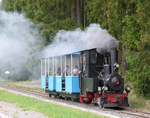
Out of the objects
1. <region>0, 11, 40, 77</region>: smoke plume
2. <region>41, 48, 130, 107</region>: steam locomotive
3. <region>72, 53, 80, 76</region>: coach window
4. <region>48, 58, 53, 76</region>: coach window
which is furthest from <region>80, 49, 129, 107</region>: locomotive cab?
<region>0, 11, 40, 77</region>: smoke plume

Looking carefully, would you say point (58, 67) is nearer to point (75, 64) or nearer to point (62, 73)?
point (62, 73)

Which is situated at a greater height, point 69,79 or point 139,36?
point 139,36

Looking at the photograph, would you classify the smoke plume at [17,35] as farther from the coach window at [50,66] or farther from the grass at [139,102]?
the grass at [139,102]

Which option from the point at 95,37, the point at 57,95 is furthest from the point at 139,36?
the point at 57,95

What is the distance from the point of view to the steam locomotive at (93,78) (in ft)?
45.4

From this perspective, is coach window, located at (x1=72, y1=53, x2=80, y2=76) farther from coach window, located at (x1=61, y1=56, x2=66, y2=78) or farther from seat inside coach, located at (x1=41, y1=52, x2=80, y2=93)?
coach window, located at (x1=61, y1=56, x2=66, y2=78)

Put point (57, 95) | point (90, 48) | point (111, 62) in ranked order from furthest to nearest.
Result: point (57, 95) < point (90, 48) < point (111, 62)

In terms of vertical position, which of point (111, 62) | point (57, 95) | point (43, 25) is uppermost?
point (43, 25)

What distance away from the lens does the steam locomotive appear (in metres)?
13.8

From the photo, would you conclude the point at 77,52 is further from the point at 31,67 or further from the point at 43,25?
the point at 31,67

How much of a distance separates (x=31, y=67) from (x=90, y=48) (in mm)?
20816

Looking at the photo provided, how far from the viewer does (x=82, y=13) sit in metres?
33.1

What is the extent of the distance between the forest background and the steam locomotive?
1595 mm

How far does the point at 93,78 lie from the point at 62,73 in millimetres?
3852
